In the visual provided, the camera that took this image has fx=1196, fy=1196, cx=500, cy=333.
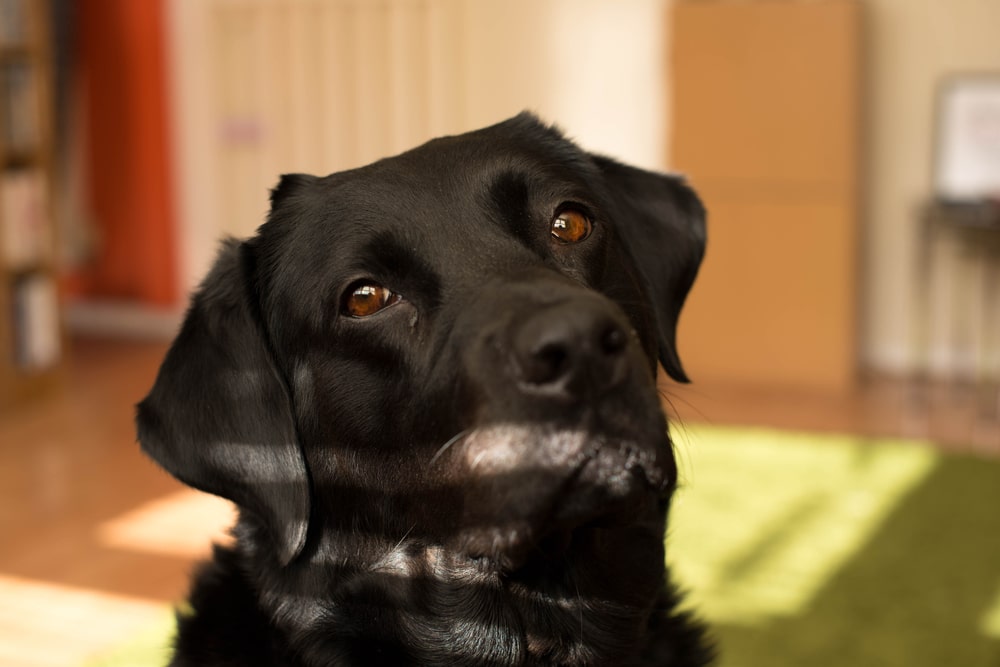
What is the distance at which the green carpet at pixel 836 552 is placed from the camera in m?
3.26

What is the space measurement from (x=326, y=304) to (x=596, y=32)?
530 centimetres

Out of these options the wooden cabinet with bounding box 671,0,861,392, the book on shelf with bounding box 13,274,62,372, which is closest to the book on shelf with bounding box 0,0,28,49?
the book on shelf with bounding box 13,274,62,372

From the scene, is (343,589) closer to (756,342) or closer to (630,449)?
(630,449)

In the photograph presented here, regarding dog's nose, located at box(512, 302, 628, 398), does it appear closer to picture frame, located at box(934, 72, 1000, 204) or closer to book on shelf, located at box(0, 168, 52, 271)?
book on shelf, located at box(0, 168, 52, 271)

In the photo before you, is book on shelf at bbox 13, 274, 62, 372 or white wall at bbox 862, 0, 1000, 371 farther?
white wall at bbox 862, 0, 1000, 371

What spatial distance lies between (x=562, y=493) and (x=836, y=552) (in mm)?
2757

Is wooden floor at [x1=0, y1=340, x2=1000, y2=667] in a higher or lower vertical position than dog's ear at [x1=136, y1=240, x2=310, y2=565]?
lower

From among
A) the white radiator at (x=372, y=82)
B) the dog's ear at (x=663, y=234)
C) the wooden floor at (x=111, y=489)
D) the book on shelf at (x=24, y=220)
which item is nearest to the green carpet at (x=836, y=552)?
the wooden floor at (x=111, y=489)

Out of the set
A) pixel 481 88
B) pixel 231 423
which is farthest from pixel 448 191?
pixel 481 88

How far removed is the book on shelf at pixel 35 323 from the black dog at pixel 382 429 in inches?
174

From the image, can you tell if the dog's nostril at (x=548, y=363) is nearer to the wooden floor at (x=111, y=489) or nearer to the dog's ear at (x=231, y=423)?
the dog's ear at (x=231, y=423)

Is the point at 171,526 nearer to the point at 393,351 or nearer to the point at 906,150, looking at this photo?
the point at 393,351

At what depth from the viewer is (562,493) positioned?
4.68ft

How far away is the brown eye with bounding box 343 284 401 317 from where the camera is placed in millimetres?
1654
